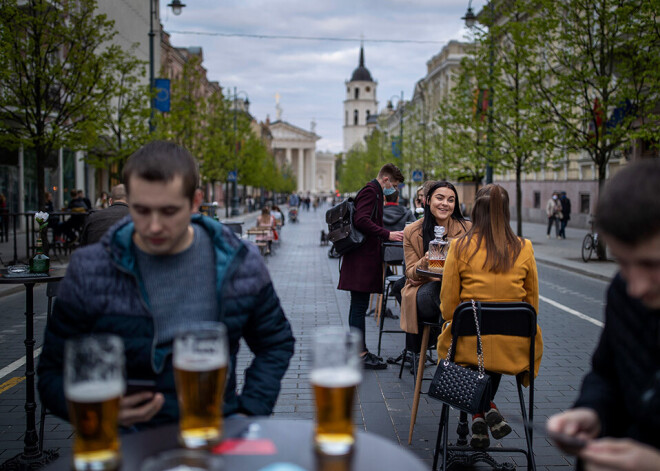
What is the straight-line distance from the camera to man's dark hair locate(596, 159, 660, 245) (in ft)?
5.39

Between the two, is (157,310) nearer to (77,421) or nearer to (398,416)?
(77,421)

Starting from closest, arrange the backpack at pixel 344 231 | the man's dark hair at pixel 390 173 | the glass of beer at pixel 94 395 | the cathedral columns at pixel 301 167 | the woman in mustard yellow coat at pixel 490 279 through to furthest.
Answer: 1. the glass of beer at pixel 94 395
2. the woman in mustard yellow coat at pixel 490 279
3. the backpack at pixel 344 231
4. the man's dark hair at pixel 390 173
5. the cathedral columns at pixel 301 167

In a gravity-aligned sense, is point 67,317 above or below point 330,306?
above

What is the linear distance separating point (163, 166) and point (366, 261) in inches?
198

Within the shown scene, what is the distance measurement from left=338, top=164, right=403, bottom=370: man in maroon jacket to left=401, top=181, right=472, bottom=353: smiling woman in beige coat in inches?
40.1

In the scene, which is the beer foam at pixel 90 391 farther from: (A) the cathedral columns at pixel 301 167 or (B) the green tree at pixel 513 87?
(A) the cathedral columns at pixel 301 167

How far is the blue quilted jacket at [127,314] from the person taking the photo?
2.30 metres

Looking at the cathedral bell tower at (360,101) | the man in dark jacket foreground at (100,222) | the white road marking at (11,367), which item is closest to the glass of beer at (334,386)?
the man in dark jacket foreground at (100,222)

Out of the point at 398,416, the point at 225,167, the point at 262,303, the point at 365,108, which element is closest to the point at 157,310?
the point at 262,303

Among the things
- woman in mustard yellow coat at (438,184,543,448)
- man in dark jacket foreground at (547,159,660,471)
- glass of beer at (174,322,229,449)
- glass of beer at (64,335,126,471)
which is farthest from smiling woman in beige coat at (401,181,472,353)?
glass of beer at (64,335,126,471)

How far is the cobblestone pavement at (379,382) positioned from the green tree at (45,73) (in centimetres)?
489

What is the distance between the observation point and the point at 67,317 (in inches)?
91.7

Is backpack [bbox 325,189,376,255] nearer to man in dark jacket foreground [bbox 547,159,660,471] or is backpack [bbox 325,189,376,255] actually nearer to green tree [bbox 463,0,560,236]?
man in dark jacket foreground [bbox 547,159,660,471]

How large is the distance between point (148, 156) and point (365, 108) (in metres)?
171
